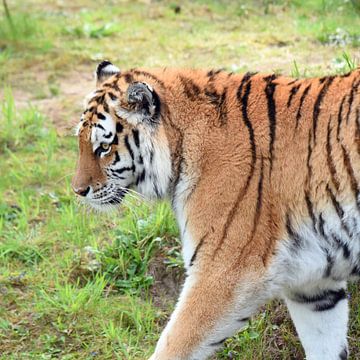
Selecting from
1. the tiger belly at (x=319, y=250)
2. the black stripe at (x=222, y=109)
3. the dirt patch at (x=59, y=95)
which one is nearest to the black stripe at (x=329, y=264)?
the tiger belly at (x=319, y=250)

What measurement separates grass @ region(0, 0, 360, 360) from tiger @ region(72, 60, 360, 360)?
0.37 m

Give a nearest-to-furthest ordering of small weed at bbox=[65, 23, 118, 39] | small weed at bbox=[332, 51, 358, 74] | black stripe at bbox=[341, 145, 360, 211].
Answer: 1. black stripe at bbox=[341, 145, 360, 211]
2. small weed at bbox=[332, 51, 358, 74]
3. small weed at bbox=[65, 23, 118, 39]

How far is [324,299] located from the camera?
3.40 metres

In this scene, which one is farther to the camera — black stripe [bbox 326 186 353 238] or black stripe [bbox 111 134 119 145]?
black stripe [bbox 111 134 119 145]

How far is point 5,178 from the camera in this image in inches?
216

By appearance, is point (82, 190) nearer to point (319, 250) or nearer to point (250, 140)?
point (250, 140)

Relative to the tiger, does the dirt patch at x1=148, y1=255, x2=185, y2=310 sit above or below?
below

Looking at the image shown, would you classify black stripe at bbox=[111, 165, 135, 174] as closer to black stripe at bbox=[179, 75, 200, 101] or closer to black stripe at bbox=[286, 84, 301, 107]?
black stripe at bbox=[179, 75, 200, 101]

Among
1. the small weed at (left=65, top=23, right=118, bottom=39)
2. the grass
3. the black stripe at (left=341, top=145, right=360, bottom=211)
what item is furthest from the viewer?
the small weed at (left=65, top=23, right=118, bottom=39)

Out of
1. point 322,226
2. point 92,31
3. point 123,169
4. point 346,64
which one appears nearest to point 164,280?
point 123,169

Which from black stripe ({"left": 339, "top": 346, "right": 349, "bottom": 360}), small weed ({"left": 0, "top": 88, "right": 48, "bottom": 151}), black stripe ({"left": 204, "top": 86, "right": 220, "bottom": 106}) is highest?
black stripe ({"left": 204, "top": 86, "right": 220, "bottom": 106})

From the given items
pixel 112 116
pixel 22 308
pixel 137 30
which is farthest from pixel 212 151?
pixel 137 30

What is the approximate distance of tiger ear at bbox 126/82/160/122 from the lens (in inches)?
129

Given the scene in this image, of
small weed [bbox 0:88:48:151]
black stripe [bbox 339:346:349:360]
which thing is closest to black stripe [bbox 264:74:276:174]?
black stripe [bbox 339:346:349:360]
